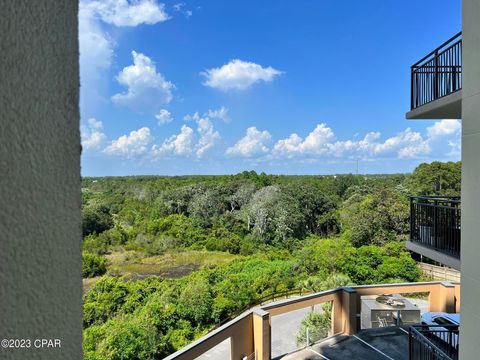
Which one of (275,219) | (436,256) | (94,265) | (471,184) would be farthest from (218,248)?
(471,184)

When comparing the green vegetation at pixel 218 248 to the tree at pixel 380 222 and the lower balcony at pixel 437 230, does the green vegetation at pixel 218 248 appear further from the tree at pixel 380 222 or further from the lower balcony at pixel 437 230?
the lower balcony at pixel 437 230

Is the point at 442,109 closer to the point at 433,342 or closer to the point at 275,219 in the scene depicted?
the point at 433,342

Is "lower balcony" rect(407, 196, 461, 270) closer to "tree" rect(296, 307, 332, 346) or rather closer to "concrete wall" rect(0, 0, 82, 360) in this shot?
"tree" rect(296, 307, 332, 346)

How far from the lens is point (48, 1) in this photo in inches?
17.8

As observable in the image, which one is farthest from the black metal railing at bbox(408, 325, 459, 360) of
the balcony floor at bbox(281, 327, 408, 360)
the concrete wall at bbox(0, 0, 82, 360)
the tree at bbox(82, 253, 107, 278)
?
the tree at bbox(82, 253, 107, 278)

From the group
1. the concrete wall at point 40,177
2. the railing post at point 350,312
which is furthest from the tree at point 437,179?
the concrete wall at point 40,177

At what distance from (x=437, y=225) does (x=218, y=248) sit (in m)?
20.4

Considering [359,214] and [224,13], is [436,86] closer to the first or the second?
[359,214]

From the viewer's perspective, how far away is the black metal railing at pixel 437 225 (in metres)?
4.43

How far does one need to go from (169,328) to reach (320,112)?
3335 centimetres

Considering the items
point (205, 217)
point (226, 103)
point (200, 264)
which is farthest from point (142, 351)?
point (226, 103)

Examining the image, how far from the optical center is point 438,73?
180 inches

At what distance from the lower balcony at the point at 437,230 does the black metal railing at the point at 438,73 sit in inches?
58.0

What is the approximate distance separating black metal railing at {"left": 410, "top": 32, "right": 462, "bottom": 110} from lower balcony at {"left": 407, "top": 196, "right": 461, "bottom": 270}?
4.83 ft
